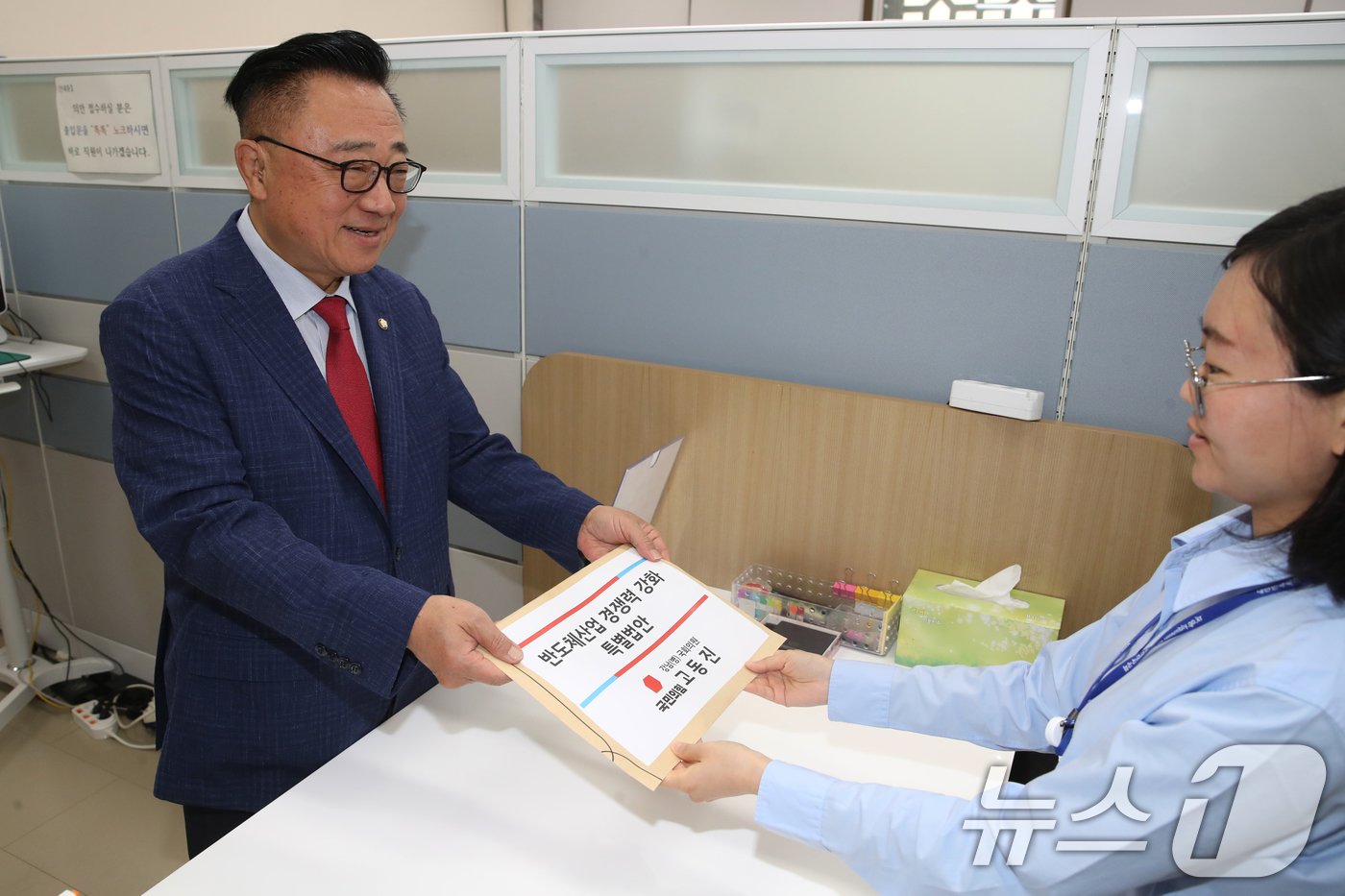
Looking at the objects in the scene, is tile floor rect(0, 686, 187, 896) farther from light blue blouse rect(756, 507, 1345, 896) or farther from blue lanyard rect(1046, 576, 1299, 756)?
blue lanyard rect(1046, 576, 1299, 756)

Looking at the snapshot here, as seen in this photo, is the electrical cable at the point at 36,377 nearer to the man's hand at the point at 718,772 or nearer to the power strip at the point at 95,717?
the power strip at the point at 95,717

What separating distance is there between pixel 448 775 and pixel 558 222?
1.15 metres

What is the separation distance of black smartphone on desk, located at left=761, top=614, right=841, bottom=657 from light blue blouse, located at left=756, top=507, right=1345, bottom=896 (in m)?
0.57

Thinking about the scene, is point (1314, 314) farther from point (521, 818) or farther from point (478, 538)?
point (478, 538)

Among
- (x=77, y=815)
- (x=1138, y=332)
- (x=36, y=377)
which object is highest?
(x=1138, y=332)

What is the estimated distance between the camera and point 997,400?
1465 millimetres

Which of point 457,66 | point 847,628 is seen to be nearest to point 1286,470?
point 847,628

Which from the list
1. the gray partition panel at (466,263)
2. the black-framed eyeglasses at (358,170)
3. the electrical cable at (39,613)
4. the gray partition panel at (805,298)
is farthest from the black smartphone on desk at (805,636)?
the electrical cable at (39,613)

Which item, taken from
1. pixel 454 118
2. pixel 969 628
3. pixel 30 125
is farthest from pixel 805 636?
pixel 30 125

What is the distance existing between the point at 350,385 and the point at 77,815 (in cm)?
178

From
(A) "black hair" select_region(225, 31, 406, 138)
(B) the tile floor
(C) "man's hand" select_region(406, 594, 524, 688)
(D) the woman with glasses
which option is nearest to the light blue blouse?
(D) the woman with glasses

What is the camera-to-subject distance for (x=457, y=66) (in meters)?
1.87

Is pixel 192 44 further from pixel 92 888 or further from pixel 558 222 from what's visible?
pixel 92 888

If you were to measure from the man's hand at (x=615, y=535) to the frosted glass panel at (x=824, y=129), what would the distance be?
27.3 inches
